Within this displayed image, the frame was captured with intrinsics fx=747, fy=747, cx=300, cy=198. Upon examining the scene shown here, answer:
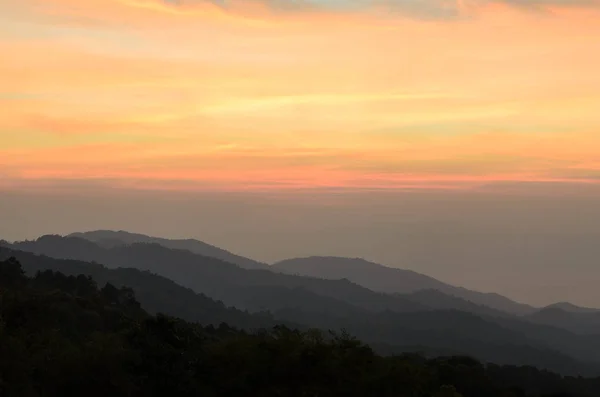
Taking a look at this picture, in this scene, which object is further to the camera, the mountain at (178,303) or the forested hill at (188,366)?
the mountain at (178,303)

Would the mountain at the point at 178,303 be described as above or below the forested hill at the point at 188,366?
below

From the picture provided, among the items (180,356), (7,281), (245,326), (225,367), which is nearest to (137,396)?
(180,356)

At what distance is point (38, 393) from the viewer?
38.1 metres

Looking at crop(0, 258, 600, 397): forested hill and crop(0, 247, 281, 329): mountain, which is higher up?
crop(0, 258, 600, 397): forested hill

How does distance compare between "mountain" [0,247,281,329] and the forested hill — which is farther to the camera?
"mountain" [0,247,281,329]

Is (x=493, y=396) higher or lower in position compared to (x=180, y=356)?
lower

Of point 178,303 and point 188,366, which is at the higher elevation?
point 188,366

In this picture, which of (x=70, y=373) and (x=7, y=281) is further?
(x=7, y=281)

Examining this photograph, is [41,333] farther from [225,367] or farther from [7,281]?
[7,281]

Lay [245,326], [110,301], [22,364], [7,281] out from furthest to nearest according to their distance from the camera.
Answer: [245,326], [110,301], [7,281], [22,364]

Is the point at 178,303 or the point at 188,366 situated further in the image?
the point at 178,303

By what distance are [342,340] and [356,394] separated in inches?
163

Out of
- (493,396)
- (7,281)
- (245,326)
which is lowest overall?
(245,326)

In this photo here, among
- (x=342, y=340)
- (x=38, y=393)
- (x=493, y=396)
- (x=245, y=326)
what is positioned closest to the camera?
(x=38, y=393)
